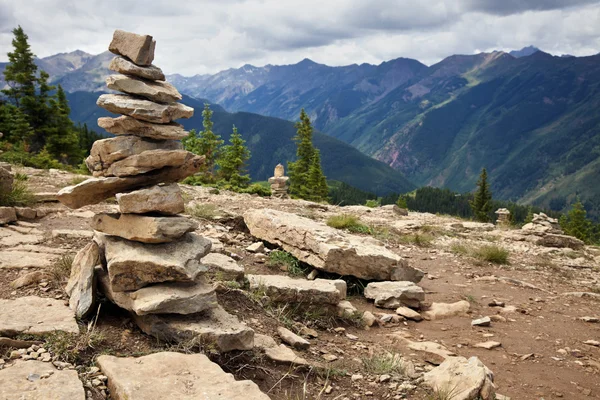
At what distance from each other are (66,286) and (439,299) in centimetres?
878

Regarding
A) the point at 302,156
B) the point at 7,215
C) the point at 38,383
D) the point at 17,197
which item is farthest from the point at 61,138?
the point at 38,383

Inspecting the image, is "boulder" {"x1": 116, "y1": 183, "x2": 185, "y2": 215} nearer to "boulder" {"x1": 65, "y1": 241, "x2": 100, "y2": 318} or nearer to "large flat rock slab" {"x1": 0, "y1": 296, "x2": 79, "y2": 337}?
"boulder" {"x1": 65, "y1": 241, "x2": 100, "y2": 318}

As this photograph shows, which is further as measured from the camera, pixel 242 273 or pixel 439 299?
pixel 439 299

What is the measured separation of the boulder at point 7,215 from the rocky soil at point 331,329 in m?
0.31

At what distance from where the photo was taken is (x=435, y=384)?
634cm

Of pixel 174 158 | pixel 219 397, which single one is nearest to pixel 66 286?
pixel 174 158

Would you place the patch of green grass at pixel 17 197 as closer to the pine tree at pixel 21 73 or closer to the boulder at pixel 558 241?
the boulder at pixel 558 241

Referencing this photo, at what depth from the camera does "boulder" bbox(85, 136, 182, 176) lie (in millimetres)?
7422

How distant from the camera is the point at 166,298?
6246mm

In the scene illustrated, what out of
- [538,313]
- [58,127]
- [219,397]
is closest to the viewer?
[219,397]

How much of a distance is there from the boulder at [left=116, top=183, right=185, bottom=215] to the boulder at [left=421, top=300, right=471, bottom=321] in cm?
643

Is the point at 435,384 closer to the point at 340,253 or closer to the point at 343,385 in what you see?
the point at 343,385

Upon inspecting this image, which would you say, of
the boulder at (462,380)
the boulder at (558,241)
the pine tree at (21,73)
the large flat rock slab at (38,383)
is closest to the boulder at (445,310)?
the boulder at (462,380)

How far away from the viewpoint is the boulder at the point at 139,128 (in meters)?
7.35
